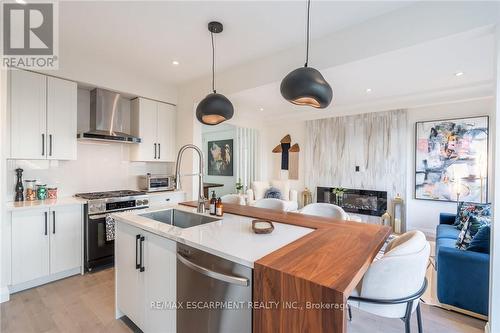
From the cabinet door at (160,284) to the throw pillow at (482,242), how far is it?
2533 millimetres

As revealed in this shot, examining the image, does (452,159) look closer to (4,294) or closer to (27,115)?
(27,115)

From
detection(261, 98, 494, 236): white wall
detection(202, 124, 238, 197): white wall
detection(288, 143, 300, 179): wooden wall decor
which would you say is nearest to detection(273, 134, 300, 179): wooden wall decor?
detection(288, 143, 300, 179): wooden wall decor

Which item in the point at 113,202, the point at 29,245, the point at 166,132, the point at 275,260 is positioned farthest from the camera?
the point at 166,132

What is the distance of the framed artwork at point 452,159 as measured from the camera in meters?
3.93

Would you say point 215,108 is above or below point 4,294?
above

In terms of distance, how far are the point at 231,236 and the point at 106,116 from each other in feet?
9.48

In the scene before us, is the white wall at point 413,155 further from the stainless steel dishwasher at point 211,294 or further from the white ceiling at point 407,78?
the stainless steel dishwasher at point 211,294

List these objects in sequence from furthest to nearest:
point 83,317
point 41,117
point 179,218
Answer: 1. point 41,117
2. point 179,218
3. point 83,317

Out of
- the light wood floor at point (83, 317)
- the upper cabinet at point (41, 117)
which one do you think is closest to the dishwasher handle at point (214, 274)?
the light wood floor at point (83, 317)

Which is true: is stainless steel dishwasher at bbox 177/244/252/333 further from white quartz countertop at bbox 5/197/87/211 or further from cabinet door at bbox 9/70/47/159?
cabinet door at bbox 9/70/47/159

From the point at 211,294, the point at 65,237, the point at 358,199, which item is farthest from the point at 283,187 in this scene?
the point at 211,294

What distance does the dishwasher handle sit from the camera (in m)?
1.11

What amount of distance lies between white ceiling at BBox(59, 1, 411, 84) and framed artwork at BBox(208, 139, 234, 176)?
334cm

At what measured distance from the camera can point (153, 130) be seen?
12.6 feet
